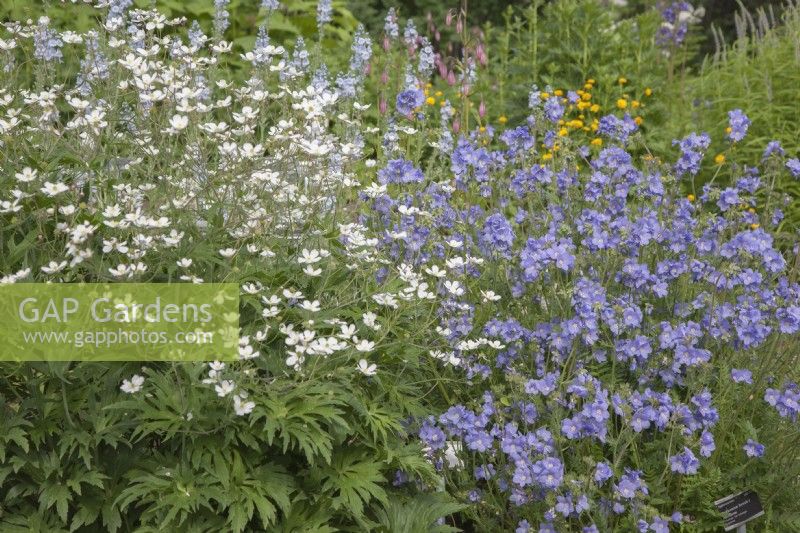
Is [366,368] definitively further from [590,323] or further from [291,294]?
[590,323]

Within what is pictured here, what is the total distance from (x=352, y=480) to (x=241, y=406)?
523mm

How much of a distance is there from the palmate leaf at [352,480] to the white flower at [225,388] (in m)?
0.51

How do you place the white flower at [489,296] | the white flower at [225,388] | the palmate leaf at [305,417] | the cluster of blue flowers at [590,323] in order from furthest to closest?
the white flower at [489,296]
the cluster of blue flowers at [590,323]
the palmate leaf at [305,417]
the white flower at [225,388]

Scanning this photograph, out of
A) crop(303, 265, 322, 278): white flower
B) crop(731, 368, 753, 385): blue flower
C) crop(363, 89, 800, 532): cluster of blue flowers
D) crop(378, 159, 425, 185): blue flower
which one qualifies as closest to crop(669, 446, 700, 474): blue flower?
crop(363, 89, 800, 532): cluster of blue flowers

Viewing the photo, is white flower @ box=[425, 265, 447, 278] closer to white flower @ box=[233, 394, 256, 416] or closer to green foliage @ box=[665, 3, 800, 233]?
white flower @ box=[233, 394, 256, 416]

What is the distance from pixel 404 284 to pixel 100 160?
124cm

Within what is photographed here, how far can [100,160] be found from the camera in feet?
11.0

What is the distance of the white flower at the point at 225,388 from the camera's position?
8.79 feet

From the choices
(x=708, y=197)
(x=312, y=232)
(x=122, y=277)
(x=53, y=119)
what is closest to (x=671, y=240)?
(x=708, y=197)

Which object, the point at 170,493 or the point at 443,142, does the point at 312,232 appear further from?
the point at 443,142

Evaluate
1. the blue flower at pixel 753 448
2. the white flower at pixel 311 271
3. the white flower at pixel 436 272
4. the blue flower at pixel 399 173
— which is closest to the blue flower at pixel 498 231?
the white flower at pixel 436 272

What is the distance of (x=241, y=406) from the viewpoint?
275cm

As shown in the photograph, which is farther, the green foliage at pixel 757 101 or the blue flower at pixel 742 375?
the green foliage at pixel 757 101

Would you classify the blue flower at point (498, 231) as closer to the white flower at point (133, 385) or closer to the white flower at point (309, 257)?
the white flower at point (309, 257)
